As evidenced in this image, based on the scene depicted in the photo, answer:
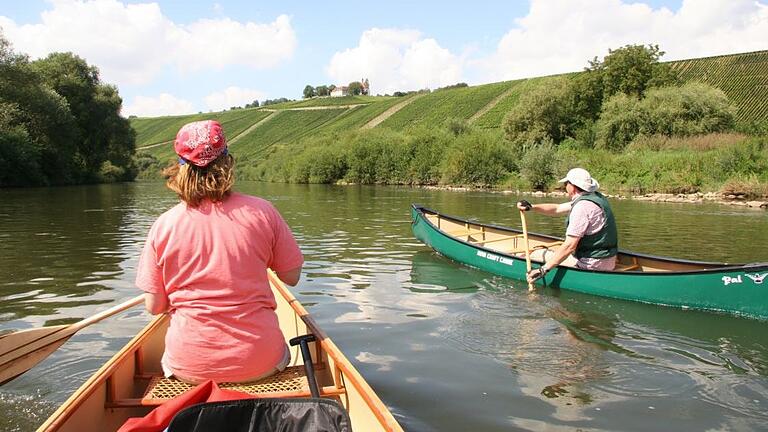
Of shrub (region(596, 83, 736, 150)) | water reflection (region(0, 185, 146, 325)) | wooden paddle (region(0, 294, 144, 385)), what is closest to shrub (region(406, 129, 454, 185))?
shrub (region(596, 83, 736, 150))

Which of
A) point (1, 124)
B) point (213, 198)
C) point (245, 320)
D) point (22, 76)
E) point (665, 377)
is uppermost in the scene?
point (22, 76)

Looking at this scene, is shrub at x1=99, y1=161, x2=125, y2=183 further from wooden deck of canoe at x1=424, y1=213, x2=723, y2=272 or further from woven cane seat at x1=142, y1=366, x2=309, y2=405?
woven cane seat at x1=142, y1=366, x2=309, y2=405

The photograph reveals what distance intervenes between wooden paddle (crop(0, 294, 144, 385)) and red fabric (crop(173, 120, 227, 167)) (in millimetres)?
1673

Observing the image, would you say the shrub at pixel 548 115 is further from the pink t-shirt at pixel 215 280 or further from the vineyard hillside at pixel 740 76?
the pink t-shirt at pixel 215 280

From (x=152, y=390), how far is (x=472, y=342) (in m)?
3.72

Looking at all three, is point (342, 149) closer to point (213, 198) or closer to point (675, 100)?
point (675, 100)

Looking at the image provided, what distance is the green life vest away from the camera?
825 centimetres

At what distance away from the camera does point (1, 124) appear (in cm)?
3762

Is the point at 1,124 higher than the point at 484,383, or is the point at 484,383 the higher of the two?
the point at 1,124

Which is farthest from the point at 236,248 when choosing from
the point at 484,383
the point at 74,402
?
the point at 484,383

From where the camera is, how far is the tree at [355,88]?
558ft

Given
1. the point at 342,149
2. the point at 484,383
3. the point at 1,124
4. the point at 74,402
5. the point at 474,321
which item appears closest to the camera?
the point at 74,402

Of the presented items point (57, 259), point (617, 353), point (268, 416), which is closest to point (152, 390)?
point (268, 416)

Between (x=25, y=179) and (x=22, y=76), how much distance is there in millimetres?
6562
